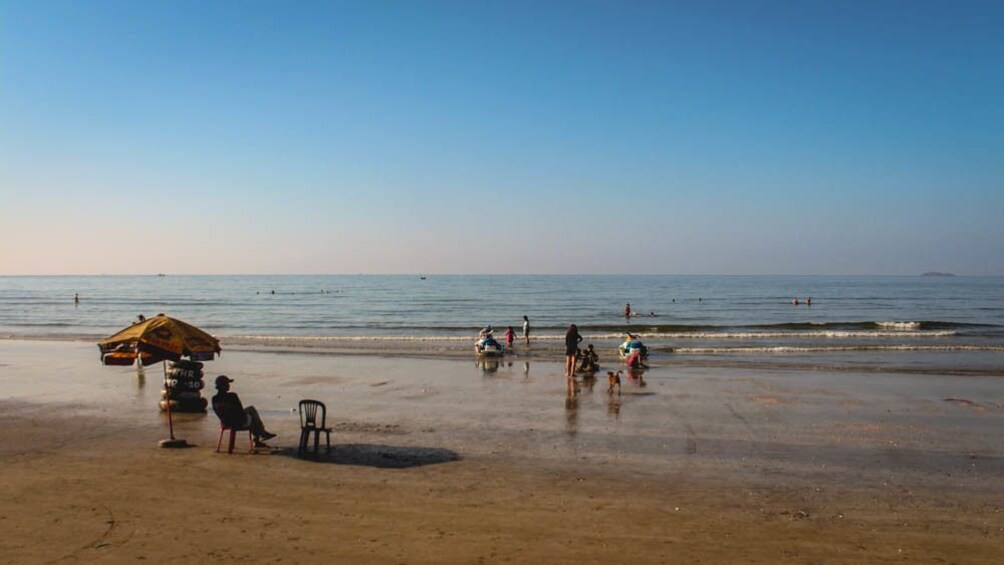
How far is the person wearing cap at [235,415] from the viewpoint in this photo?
12172 mm

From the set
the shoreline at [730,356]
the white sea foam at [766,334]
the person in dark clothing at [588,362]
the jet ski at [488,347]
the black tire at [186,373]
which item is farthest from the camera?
the white sea foam at [766,334]

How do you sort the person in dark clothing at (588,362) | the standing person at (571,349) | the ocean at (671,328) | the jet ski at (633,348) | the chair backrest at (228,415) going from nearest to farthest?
the chair backrest at (228,415)
the standing person at (571,349)
the person in dark clothing at (588,362)
the jet ski at (633,348)
the ocean at (671,328)

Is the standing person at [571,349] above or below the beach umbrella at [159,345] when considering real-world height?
below

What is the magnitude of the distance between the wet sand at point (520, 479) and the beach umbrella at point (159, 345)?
157 centimetres

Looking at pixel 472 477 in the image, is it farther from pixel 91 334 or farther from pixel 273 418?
pixel 91 334

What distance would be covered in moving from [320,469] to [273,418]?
499 centimetres

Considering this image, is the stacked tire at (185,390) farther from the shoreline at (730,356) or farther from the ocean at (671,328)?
the ocean at (671,328)

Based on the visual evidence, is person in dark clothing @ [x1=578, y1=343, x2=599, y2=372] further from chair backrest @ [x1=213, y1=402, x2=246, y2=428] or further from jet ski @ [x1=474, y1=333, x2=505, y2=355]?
chair backrest @ [x1=213, y1=402, x2=246, y2=428]

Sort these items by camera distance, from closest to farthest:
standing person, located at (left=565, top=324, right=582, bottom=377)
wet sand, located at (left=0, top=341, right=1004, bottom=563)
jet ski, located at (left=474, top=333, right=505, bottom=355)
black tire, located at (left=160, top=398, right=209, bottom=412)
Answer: wet sand, located at (left=0, top=341, right=1004, bottom=563), black tire, located at (left=160, top=398, right=209, bottom=412), standing person, located at (left=565, top=324, right=582, bottom=377), jet ski, located at (left=474, top=333, right=505, bottom=355)

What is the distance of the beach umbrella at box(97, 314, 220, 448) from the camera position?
496 inches

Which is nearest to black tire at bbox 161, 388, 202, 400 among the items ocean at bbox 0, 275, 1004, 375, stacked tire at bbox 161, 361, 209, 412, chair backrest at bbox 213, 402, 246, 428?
stacked tire at bbox 161, 361, 209, 412

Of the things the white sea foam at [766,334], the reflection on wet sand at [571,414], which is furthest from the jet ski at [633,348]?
the white sea foam at [766,334]

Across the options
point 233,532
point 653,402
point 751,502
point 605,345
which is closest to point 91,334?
point 605,345

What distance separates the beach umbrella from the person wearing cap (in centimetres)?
84
